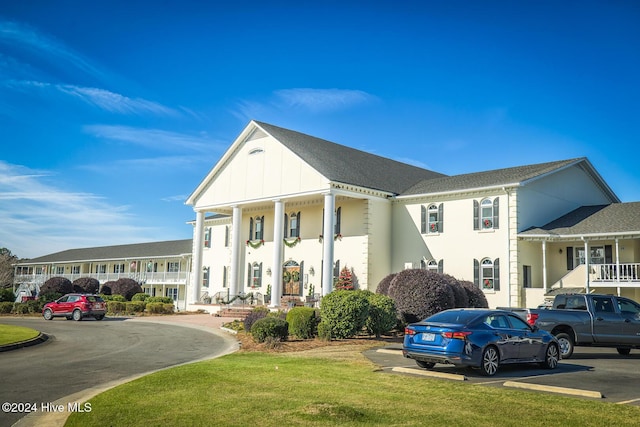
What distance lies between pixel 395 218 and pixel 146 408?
27819 mm

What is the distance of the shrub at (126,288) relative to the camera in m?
49.1

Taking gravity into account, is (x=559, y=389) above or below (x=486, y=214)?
below

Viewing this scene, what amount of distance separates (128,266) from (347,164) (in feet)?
116

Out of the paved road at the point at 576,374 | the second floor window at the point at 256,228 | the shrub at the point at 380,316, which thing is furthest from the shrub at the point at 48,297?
the paved road at the point at 576,374

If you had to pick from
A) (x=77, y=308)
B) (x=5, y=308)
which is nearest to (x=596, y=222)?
(x=77, y=308)

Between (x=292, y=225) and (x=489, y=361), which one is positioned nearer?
(x=489, y=361)

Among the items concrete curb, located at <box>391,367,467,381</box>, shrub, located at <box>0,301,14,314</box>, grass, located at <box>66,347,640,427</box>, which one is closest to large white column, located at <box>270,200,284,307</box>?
shrub, located at <box>0,301,14,314</box>

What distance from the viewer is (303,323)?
2131cm

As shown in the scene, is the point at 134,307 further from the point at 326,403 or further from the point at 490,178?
the point at 326,403

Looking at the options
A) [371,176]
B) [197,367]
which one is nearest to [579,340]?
[197,367]

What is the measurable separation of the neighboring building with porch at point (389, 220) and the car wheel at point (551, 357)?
1490 centimetres

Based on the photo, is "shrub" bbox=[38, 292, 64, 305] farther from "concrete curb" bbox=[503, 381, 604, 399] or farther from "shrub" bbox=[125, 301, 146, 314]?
"concrete curb" bbox=[503, 381, 604, 399]

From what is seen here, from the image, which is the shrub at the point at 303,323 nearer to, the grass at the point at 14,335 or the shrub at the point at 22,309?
the grass at the point at 14,335

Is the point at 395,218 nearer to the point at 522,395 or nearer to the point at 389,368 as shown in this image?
the point at 389,368
